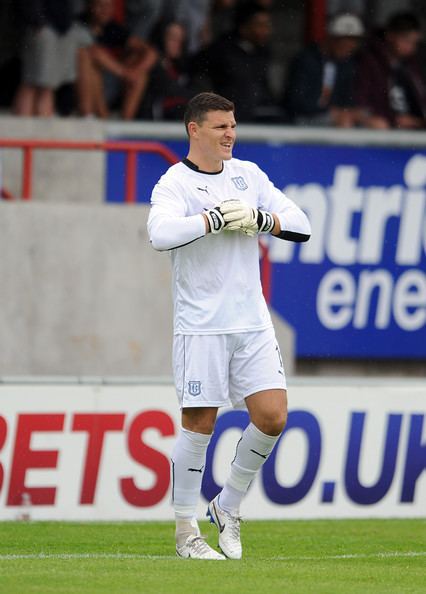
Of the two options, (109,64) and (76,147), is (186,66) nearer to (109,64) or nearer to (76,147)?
(109,64)

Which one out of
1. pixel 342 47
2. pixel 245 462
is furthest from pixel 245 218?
pixel 342 47

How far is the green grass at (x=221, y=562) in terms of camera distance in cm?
687

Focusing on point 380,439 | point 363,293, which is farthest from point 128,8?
point 380,439

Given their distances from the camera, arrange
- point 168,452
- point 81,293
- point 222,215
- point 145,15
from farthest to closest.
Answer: point 145,15
point 81,293
point 168,452
point 222,215

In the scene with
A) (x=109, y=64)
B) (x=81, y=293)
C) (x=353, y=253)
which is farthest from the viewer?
(x=353, y=253)

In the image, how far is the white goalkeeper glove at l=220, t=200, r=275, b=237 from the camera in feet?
24.3

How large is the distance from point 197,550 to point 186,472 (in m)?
0.37

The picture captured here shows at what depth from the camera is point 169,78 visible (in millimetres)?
14227

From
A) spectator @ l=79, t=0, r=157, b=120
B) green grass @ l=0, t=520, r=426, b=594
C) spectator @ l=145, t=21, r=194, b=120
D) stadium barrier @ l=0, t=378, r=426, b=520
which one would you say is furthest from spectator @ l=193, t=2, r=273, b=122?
green grass @ l=0, t=520, r=426, b=594

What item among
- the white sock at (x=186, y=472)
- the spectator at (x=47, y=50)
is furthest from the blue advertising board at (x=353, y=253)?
the white sock at (x=186, y=472)

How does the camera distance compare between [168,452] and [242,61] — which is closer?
[168,452]

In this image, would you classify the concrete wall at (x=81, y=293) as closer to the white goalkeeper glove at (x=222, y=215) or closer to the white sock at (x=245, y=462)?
the white sock at (x=245, y=462)

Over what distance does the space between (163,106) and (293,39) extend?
14.4 feet

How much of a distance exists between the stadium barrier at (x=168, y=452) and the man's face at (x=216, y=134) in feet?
10.2
